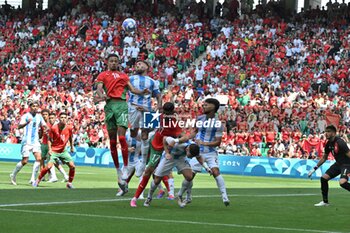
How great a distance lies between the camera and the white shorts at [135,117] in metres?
17.5

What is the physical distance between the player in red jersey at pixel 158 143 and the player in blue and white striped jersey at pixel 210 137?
0.53 m

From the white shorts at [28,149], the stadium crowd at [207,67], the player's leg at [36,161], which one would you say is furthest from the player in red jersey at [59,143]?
the stadium crowd at [207,67]

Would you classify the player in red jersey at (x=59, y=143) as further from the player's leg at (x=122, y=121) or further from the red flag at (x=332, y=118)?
the red flag at (x=332, y=118)

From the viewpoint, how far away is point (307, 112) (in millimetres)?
37188

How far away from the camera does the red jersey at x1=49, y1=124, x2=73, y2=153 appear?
69.9 ft

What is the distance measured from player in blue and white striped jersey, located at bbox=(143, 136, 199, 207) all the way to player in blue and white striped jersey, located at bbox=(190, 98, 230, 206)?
39 centimetres

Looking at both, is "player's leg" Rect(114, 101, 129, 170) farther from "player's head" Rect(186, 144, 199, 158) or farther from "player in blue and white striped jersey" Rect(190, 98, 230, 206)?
"player's head" Rect(186, 144, 199, 158)

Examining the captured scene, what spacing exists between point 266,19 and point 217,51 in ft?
11.6

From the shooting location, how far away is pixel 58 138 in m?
21.4

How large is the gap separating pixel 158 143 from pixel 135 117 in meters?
2.02

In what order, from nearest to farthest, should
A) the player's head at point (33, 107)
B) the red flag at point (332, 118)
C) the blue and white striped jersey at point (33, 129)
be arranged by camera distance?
1. the player's head at point (33, 107)
2. the blue and white striped jersey at point (33, 129)
3. the red flag at point (332, 118)

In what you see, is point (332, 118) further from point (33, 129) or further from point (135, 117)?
point (135, 117)

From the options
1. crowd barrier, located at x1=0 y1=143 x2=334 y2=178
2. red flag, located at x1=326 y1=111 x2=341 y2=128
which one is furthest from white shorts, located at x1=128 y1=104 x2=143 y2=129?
red flag, located at x1=326 y1=111 x2=341 y2=128

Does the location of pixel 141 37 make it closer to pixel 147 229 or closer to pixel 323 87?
pixel 323 87
